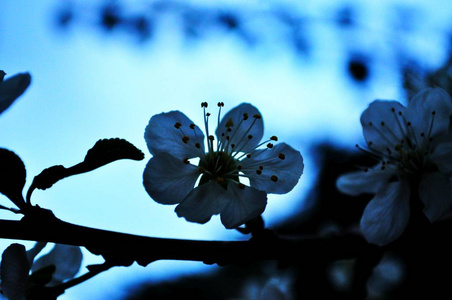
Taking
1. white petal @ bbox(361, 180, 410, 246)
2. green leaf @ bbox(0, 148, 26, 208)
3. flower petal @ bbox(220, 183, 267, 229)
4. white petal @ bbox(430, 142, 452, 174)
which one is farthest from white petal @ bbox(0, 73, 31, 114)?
white petal @ bbox(430, 142, 452, 174)

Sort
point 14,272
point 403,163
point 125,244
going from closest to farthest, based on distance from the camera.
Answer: point 125,244 < point 14,272 < point 403,163

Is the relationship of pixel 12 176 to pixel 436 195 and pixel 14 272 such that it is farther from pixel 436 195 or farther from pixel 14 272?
pixel 436 195

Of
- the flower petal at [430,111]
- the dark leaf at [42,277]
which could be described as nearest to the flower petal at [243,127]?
the flower petal at [430,111]

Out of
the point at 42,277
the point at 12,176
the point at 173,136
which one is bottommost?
the point at 42,277

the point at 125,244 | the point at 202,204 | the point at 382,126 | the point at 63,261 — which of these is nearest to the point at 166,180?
the point at 202,204

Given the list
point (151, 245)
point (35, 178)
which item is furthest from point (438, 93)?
point (35, 178)

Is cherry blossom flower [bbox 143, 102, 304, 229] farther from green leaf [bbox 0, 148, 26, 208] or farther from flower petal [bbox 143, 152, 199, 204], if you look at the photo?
green leaf [bbox 0, 148, 26, 208]
